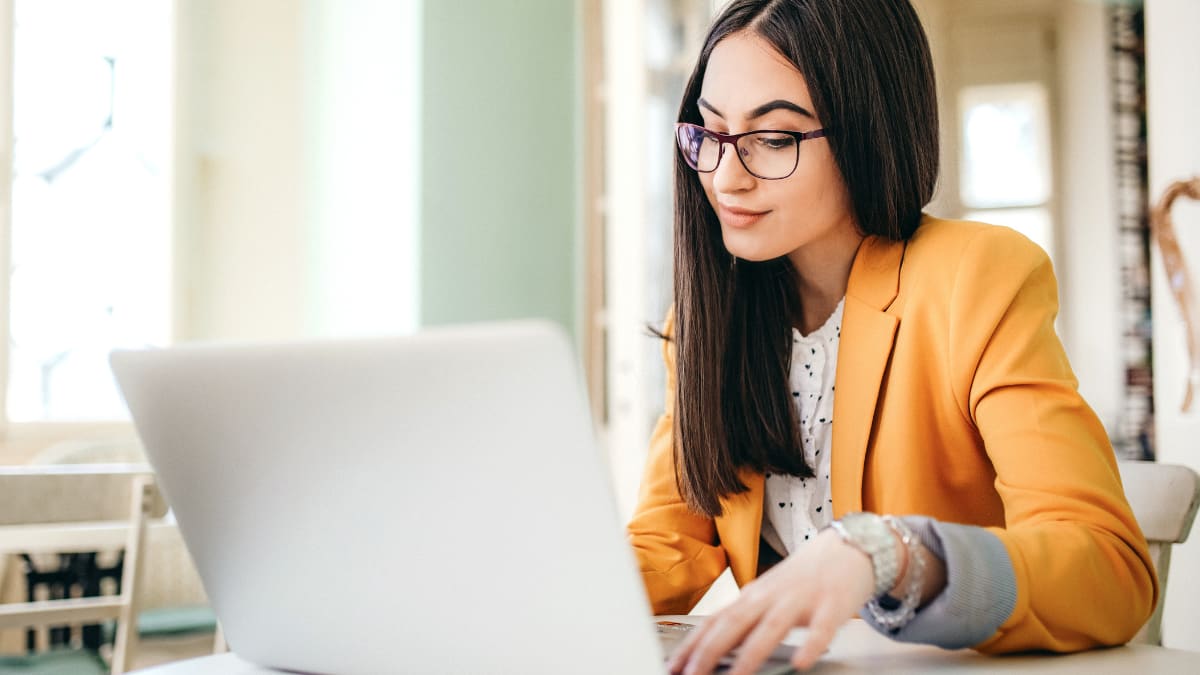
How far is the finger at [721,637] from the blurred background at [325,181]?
2579mm

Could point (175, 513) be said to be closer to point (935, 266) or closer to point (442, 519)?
point (442, 519)

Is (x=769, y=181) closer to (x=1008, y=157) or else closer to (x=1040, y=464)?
(x=1040, y=464)

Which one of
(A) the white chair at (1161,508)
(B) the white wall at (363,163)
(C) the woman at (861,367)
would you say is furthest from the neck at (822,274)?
(B) the white wall at (363,163)

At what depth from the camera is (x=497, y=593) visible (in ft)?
1.86

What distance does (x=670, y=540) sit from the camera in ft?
3.55

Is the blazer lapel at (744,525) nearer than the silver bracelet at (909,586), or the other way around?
the silver bracelet at (909,586)

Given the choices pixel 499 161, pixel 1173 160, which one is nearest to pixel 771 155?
pixel 1173 160

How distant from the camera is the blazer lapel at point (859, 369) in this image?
98cm

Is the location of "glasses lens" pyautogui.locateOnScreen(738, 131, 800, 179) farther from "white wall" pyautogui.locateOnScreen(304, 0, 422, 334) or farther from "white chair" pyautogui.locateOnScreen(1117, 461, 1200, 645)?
"white wall" pyautogui.locateOnScreen(304, 0, 422, 334)

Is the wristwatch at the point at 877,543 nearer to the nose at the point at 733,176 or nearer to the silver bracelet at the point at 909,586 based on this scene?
the silver bracelet at the point at 909,586

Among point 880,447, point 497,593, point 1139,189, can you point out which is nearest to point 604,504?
point 497,593

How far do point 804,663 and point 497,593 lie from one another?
0.59ft

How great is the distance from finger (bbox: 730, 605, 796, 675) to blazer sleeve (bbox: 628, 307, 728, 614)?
16.8 inches

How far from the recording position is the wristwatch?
0.65 m
